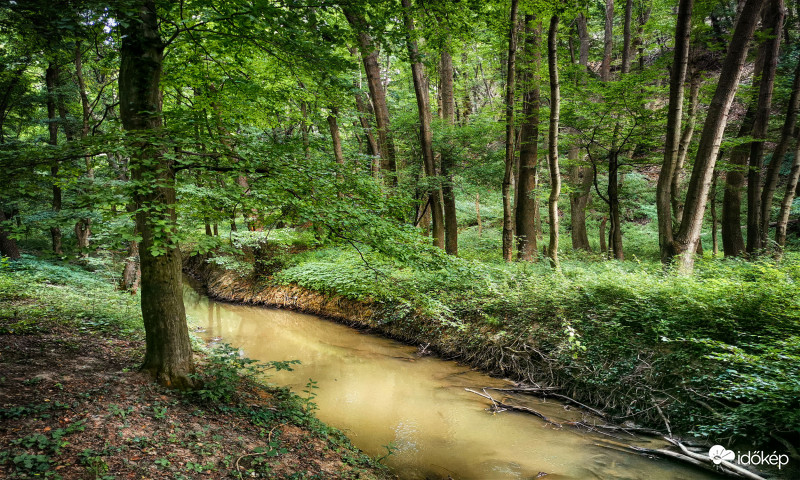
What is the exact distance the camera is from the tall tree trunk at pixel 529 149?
1031 cm

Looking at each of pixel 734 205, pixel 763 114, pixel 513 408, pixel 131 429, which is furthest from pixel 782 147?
pixel 131 429

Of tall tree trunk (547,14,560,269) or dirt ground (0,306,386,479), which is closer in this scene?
dirt ground (0,306,386,479)

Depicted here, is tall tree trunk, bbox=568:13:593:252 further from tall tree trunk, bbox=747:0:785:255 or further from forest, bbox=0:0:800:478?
Result: tall tree trunk, bbox=747:0:785:255

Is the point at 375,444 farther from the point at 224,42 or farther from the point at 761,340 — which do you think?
the point at 224,42

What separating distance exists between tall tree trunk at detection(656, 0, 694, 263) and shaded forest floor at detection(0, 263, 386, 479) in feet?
26.3

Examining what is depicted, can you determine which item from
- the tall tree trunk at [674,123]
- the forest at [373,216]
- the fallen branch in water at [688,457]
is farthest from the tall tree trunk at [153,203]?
the tall tree trunk at [674,123]

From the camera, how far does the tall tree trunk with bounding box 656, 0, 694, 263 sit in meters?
7.97

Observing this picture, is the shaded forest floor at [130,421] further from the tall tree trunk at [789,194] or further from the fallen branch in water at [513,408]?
the tall tree trunk at [789,194]

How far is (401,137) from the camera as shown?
13.4 m

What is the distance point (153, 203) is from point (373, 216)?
2501mm

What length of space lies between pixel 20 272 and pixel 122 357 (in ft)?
28.5

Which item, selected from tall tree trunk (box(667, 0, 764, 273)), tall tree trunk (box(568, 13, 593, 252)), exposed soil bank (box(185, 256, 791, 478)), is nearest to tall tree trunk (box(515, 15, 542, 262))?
exposed soil bank (box(185, 256, 791, 478))

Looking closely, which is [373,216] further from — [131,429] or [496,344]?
[496,344]

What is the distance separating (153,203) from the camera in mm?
3791
